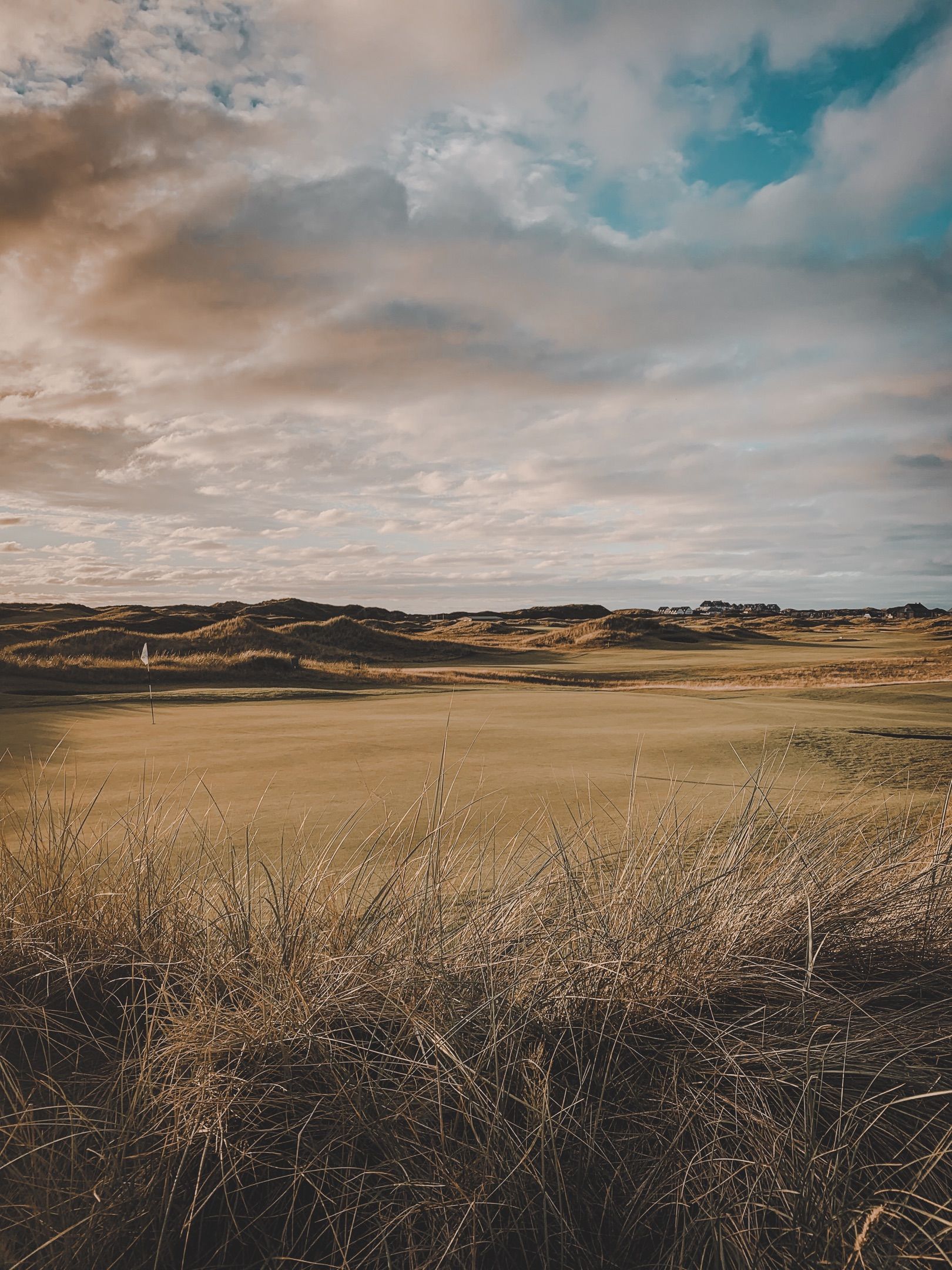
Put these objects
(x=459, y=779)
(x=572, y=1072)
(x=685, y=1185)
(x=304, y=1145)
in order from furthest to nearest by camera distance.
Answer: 1. (x=459, y=779)
2. (x=572, y=1072)
3. (x=304, y=1145)
4. (x=685, y=1185)

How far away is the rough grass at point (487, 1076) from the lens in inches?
65.0

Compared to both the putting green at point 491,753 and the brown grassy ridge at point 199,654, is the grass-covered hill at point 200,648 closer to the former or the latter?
the brown grassy ridge at point 199,654

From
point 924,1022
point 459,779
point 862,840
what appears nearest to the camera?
point 924,1022

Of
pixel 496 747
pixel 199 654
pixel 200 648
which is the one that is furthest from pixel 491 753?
pixel 200 648

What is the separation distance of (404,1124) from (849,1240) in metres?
1.06

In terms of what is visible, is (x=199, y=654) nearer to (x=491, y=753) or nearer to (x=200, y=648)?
(x=200, y=648)

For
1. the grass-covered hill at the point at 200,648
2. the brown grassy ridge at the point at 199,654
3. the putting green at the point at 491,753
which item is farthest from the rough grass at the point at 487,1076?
the grass-covered hill at the point at 200,648

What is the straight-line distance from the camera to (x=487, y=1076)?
1968 mm

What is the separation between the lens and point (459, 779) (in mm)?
6516

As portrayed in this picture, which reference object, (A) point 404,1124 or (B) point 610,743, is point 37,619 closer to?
(B) point 610,743

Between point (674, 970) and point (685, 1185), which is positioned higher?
point (674, 970)

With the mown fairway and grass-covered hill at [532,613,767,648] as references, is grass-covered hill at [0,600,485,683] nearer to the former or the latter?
grass-covered hill at [532,613,767,648]

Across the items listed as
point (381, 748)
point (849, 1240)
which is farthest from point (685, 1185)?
point (381, 748)

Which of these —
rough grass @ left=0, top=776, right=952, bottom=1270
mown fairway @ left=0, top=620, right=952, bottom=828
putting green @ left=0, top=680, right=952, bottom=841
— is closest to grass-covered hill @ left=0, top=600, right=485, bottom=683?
mown fairway @ left=0, top=620, right=952, bottom=828
